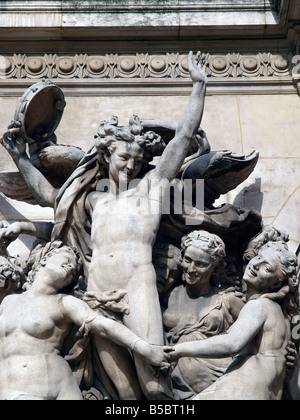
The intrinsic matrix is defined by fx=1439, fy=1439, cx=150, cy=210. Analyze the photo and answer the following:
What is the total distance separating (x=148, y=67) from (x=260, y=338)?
2.66 meters

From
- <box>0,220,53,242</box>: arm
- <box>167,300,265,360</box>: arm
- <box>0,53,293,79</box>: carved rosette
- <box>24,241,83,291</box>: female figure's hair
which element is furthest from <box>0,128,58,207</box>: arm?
<box>167,300,265,360</box>: arm

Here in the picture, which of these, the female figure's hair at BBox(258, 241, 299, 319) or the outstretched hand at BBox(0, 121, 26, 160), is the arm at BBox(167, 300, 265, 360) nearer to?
the female figure's hair at BBox(258, 241, 299, 319)

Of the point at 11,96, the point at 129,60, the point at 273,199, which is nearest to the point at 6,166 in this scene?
the point at 11,96

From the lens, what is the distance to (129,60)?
33.9 feet

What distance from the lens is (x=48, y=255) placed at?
8.70m

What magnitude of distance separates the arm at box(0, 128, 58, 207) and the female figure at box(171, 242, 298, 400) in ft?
4.78

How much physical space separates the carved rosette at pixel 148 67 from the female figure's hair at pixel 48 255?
182 centimetres

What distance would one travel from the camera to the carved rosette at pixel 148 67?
33.7 ft

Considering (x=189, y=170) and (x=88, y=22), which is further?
(x=88, y=22)

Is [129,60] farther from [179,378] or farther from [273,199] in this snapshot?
[179,378]

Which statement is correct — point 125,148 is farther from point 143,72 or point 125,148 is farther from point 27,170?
point 143,72

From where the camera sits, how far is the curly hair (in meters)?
8.95

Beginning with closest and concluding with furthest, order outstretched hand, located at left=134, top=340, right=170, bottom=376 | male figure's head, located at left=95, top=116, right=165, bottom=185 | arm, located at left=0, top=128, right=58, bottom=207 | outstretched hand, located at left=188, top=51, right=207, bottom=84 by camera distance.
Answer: outstretched hand, located at left=134, top=340, right=170, bottom=376
male figure's head, located at left=95, top=116, right=165, bottom=185
outstretched hand, located at left=188, top=51, right=207, bottom=84
arm, located at left=0, top=128, right=58, bottom=207
